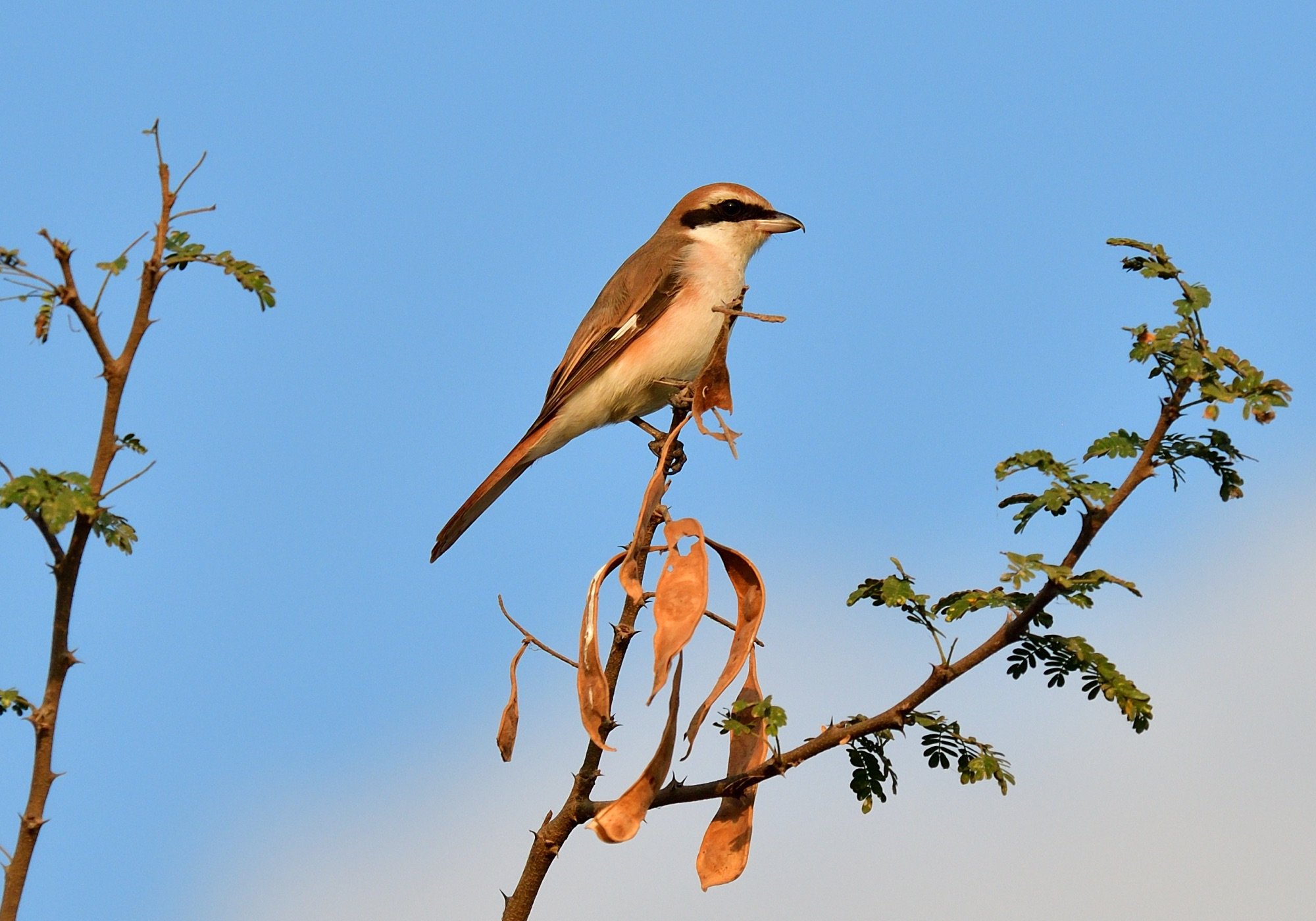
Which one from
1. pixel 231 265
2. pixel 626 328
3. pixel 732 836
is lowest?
pixel 732 836

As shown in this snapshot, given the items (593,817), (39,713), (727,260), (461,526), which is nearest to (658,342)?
(727,260)

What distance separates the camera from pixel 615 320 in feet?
21.6

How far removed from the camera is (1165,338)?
109 inches

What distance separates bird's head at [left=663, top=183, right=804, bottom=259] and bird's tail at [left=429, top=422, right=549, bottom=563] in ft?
5.89

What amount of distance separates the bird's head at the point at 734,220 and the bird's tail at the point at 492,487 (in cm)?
180

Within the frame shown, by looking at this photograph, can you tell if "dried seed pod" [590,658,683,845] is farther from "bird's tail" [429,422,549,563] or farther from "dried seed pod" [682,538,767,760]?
"bird's tail" [429,422,549,563]

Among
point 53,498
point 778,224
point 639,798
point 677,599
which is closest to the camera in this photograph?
point 53,498

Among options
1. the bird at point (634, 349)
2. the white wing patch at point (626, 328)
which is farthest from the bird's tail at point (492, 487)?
the white wing patch at point (626, 328)

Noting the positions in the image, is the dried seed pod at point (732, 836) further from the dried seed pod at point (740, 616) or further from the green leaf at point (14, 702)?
the green leaf at point (14, 702)

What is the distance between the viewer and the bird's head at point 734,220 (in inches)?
292

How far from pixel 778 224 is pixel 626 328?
4.77ft

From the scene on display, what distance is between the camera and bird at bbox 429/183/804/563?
6328 millimetres

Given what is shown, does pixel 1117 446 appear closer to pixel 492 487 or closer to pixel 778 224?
pixel 492 487

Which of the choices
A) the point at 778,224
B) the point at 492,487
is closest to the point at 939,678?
the point at 492,487
